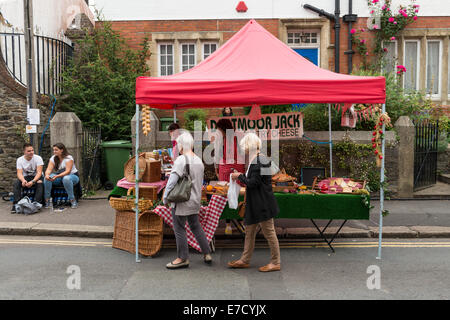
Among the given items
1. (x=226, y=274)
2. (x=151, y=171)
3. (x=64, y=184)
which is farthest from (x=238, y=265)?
(x=64, y=184)

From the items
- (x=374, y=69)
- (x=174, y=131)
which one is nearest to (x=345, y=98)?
(x=174, y=131)

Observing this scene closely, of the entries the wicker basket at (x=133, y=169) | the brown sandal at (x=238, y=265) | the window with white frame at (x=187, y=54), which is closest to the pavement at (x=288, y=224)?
the wicker basket at (x=133, y=169)

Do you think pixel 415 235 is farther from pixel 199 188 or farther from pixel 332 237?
pixel 199 188

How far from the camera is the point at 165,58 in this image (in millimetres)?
13758

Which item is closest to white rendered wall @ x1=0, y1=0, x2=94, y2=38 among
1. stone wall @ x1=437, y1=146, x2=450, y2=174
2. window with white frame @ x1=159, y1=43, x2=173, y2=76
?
window with white frame @ x1=159, y1=43, x2=173, y2=76

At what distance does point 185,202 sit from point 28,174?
5275 mm

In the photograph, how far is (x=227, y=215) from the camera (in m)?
6.58

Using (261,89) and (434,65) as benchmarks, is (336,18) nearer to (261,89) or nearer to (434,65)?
(434,65)

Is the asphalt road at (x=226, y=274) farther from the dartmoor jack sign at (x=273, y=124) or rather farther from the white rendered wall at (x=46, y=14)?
the white rendered wall at (x=46, y=14)

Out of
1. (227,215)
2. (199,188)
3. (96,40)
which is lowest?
(227,215)

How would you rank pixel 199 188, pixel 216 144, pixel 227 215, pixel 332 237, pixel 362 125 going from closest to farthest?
pixel 199 188 < pixel 227 215 < pixel 332 237 < pixel 216 144 < pixel 362 125

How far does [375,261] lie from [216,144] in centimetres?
333
